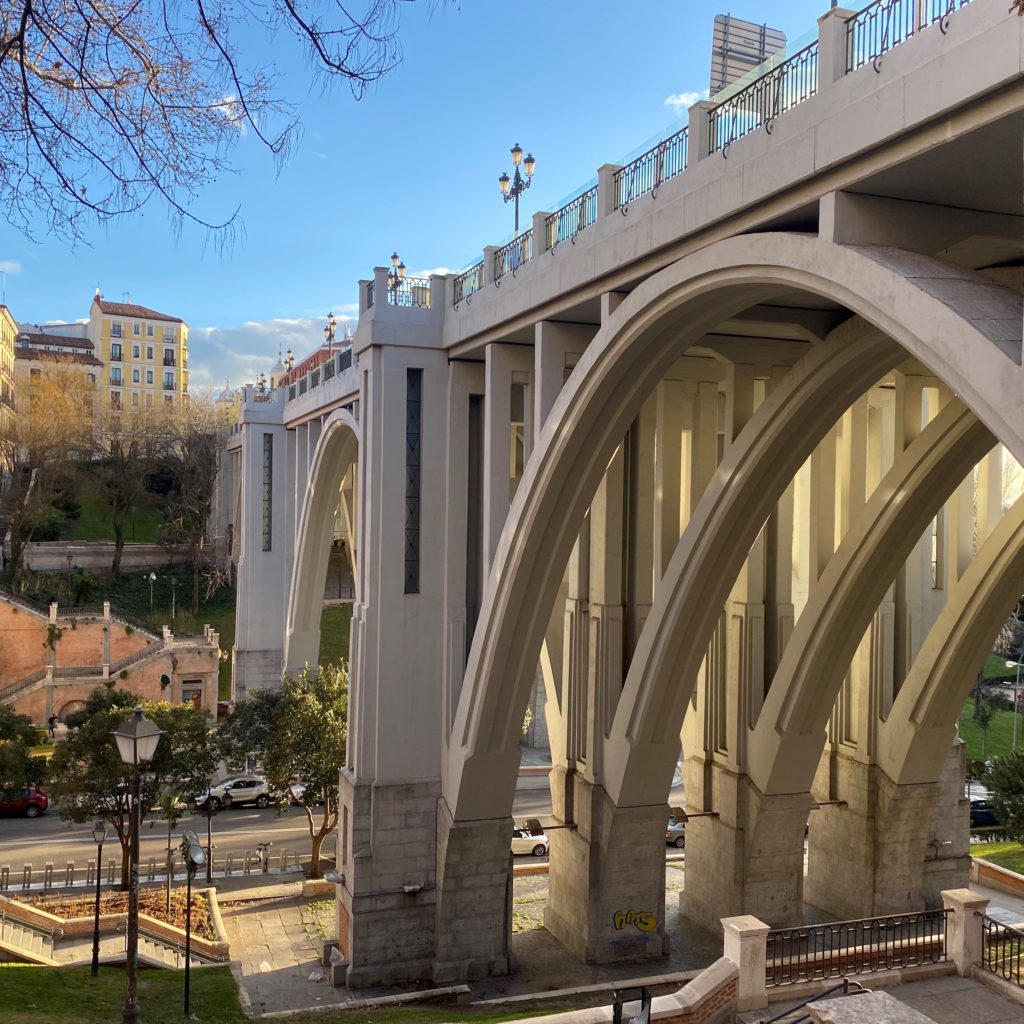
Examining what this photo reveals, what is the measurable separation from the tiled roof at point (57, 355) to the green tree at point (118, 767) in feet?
157

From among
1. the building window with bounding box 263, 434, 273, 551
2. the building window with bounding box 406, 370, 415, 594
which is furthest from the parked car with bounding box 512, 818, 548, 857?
the building window with bounding box 263, 434, 273, 551

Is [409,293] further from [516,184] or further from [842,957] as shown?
[842,957]

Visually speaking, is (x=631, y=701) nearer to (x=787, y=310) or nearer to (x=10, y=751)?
(x=787, y=310)

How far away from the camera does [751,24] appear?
42.1 feet

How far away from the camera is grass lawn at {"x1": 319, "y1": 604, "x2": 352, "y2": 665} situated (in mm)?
45844

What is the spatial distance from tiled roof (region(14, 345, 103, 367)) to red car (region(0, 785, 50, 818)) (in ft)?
139

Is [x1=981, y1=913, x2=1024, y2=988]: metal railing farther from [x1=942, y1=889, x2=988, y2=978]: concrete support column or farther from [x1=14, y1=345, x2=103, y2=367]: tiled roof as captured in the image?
[x1=14, y1=345, x2=103, y2=367]: tiled roof

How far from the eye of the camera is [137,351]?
7412 cm

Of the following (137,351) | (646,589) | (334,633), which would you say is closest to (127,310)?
(137,351)

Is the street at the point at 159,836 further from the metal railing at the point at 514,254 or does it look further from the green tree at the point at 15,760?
the metal railing at the point at 514,254

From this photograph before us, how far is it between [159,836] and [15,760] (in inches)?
188

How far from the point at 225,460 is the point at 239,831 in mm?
31260

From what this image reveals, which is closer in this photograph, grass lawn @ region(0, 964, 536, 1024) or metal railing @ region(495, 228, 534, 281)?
grass lawn @ region(0, 964, 536, 1024)

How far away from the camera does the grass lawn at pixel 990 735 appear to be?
3909 cm
